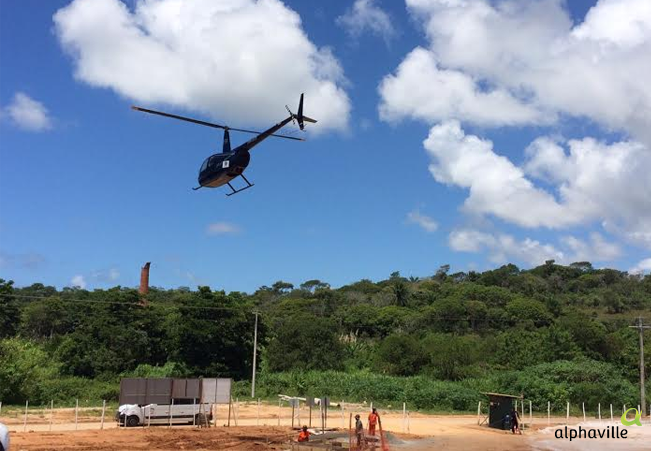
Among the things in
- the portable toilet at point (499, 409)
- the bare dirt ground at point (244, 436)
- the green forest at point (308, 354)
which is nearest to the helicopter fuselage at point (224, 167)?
the bare dirt ground at point (244, 436)

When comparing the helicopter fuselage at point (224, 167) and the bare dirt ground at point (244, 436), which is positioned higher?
the helicopter fuselage at point (224, 167)

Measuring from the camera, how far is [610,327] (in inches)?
3457

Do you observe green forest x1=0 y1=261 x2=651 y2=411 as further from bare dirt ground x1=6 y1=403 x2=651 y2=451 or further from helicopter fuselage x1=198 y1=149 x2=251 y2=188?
helicopter fuselage x1=198 y1=149 x2=251 y2=188

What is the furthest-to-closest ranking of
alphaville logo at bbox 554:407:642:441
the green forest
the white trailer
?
the green forest → alphaville logo at bbox 554:407:642:441 → the white trailer

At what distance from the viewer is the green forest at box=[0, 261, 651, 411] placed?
52.8 meters

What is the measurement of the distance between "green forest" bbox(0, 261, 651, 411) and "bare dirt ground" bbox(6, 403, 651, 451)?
11864 millimetres

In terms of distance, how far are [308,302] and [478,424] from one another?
79.4 meters

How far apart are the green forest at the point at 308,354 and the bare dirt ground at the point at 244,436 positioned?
11864 millimetres

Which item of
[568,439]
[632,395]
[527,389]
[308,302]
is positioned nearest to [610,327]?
[632,395]

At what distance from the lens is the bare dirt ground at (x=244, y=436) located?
25.9 meters

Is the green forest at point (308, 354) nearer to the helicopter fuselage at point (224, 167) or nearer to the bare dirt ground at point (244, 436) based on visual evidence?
the bare dirt ground at point (244, 436)

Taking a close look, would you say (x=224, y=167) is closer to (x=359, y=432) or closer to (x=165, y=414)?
(x=359, y=432)

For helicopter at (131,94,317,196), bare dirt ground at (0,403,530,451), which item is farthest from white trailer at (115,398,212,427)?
helicopter at (131,94,317,196)

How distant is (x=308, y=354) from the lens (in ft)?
238
